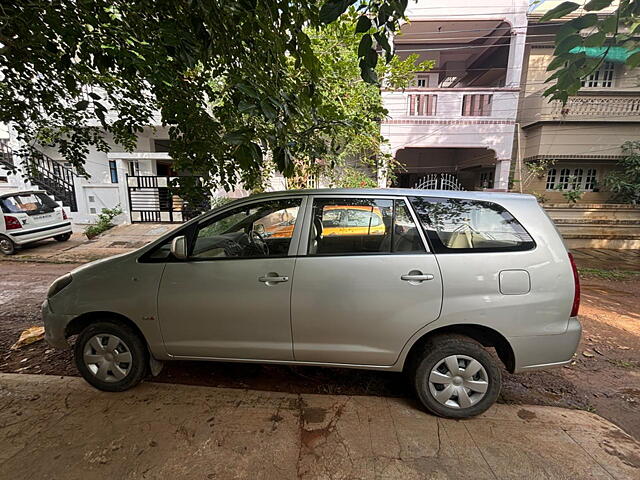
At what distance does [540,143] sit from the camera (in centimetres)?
885

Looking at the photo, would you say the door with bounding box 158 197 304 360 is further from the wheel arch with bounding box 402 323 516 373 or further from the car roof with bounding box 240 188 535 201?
the wheel arch with bounding box 402 323 516 373

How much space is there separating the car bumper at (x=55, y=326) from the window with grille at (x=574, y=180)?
1170 cm

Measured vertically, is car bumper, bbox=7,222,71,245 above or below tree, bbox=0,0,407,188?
below

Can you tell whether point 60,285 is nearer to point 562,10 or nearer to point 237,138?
point 237,138

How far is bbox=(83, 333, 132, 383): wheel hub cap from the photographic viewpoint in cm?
256

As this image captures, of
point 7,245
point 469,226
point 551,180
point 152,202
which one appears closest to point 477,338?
point 469,226

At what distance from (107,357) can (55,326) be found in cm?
53

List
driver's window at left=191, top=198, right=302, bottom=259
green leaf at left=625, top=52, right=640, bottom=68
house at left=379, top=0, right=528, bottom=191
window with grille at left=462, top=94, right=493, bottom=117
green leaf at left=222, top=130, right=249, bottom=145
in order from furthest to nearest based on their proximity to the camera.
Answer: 1. window with grille at left=462, top=94, right=493, bottom=117
2. house at left=379, top=0, right=528, bottom=191
3. driver's window at left=191, top=198, right=302, bottom=259
4. green leaf at left=625, top=52, right=640, bottom=68
5. green leaf at left=222, top=130, right=249, bottom=145

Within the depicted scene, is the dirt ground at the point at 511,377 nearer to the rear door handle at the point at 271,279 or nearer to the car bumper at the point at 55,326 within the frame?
the car bumper at the point at 55,326

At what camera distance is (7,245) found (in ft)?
24.3

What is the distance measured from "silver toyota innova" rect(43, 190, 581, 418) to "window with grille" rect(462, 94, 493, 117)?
783cm

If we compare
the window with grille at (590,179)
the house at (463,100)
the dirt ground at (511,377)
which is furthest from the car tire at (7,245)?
the window with grille at (590,179)

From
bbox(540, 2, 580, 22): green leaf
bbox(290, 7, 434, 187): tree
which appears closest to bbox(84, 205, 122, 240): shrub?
bbox(290, 7, 434, 187): tree

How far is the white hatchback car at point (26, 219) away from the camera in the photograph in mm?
7367
